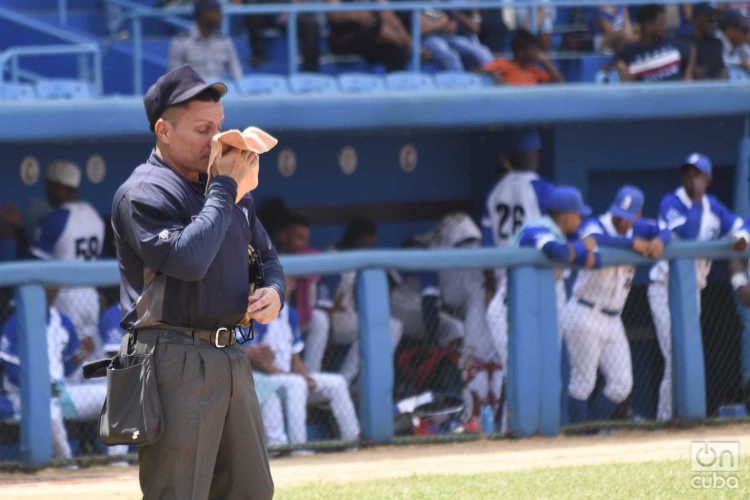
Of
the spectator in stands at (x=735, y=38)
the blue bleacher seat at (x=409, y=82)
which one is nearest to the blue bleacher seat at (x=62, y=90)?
the blue bleacher seat at (x=409, y=82)

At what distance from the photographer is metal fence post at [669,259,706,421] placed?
27.4ft

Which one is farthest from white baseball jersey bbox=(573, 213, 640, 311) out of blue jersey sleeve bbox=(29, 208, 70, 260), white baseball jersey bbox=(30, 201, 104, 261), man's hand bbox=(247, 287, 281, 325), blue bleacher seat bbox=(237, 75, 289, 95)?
man's hand bbox=(247, 287, 281, 325)

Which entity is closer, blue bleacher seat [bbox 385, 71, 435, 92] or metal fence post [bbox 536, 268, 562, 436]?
metal fence post [bbox 536, 268, 562, 436]

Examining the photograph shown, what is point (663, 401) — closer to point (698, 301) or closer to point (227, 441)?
point (698, 301)

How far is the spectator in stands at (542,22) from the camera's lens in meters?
10.9

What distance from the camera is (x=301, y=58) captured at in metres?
10.5

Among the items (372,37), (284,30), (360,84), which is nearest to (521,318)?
(360,84)

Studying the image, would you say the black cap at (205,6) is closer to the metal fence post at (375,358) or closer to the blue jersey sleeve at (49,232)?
the blue jersey sleeve at (49,232)

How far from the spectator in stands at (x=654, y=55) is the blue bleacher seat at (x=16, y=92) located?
4365 mm

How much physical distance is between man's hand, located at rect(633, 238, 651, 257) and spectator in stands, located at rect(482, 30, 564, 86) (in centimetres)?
219

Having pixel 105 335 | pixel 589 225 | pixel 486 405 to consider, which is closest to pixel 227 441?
pixel 105 335

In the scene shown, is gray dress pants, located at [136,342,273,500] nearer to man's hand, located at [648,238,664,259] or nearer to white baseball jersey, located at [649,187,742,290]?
man's hand, located at [648,238,664,259]

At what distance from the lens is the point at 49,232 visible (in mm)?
8516

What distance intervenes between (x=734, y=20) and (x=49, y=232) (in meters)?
6.10
